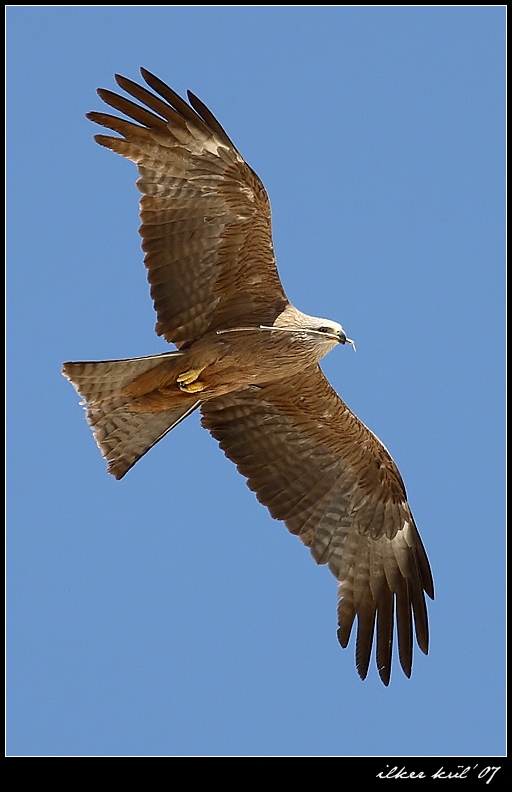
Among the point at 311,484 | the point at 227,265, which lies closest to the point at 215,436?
the point at 311,484

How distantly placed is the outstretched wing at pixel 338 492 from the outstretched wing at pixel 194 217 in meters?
1.09

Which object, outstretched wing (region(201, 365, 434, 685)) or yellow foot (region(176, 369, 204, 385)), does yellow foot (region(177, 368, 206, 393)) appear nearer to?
yellow foot (region(176, 369, 204, 385))

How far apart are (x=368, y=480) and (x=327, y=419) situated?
728 mm

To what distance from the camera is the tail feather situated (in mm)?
10562

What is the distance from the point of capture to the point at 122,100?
10.1 meters

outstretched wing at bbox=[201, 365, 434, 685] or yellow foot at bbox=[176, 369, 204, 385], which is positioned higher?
yellow foot at bbox=[176, 369, 204, 385]

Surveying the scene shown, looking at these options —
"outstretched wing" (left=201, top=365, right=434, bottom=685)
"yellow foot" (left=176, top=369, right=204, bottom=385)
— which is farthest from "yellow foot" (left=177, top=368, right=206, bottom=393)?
"outstretched wing" (left=201, top=365, right=434, bottom=685)

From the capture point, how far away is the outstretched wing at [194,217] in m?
10.2

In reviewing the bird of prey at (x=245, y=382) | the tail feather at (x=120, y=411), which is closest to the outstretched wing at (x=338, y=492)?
the bird of prey at (x=245, y=382)

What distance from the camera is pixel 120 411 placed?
35.6 ft

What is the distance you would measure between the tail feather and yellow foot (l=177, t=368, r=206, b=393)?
3.5 inches

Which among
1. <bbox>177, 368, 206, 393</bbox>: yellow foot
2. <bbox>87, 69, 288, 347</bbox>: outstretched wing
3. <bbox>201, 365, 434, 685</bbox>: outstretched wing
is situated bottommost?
<bbox>201, 365, 434, 685</bbox>: outstretched wing

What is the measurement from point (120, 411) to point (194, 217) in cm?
166

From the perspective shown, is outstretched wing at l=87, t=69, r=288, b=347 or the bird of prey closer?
outstretched wing at l=87, t=69, r=288, b=347
